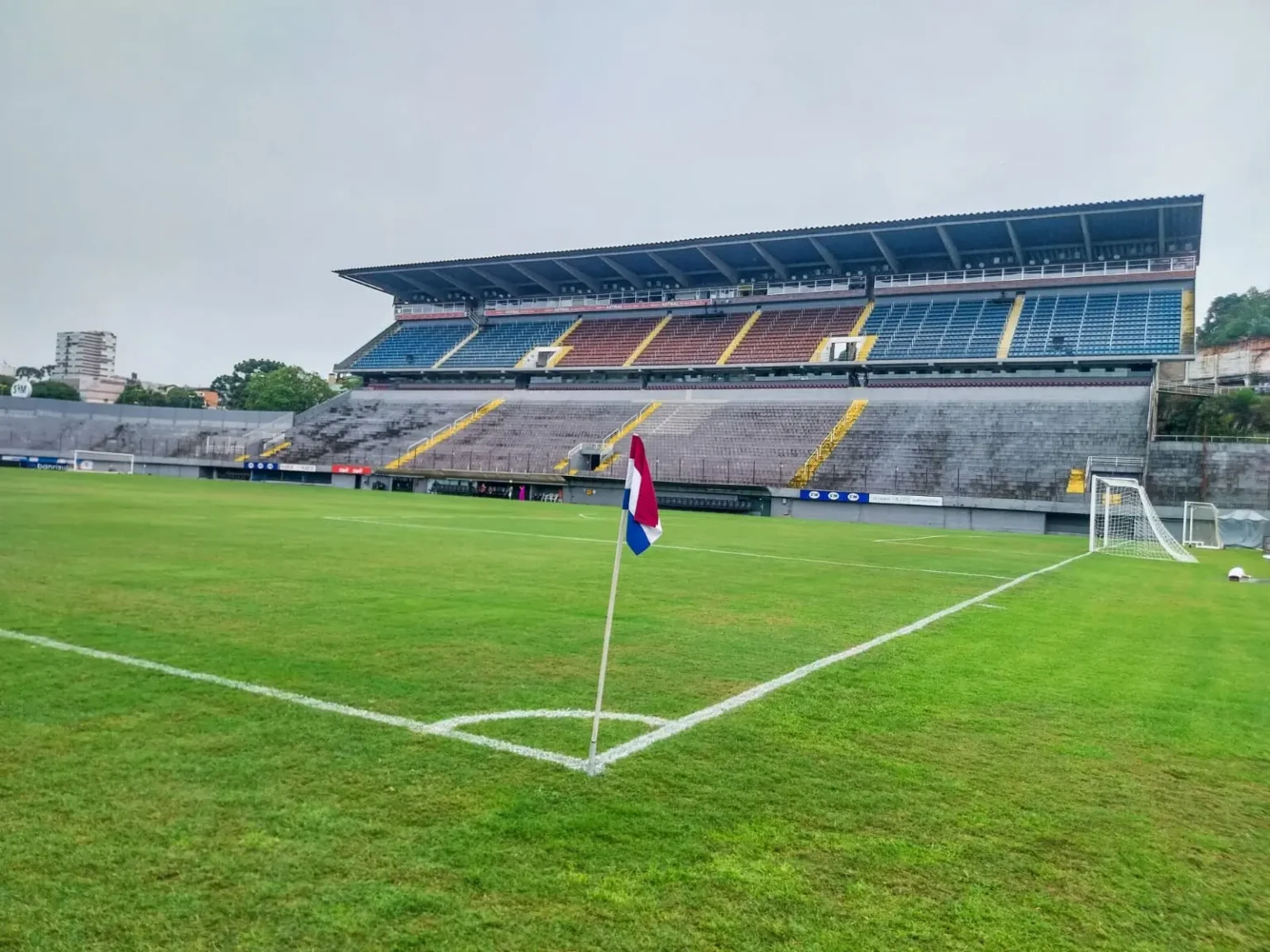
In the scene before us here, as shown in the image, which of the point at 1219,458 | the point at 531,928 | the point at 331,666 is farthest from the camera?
the point at 1219,458

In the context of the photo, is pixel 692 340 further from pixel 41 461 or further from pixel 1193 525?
pixel 41 461

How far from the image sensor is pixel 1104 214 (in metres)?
41.9

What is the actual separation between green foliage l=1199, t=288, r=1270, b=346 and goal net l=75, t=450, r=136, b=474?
3367 inches

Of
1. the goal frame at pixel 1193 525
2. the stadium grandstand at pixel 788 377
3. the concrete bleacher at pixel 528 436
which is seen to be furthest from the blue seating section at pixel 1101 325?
the concrete bleacher at pixel 528 436

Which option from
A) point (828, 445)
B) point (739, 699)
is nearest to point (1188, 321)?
point (828, 445)

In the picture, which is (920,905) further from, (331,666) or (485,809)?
(331,666)

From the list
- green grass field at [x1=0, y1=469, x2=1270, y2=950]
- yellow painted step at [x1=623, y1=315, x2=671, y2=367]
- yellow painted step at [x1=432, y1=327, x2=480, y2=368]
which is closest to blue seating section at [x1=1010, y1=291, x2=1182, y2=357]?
yellow painted step at [x1=623, y1=315, x2=671, y2=367]

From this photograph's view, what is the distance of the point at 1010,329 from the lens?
147ft

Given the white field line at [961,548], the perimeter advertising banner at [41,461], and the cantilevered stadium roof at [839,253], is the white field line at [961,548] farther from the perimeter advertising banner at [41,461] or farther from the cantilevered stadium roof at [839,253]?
the perimeter advertising banner at [41,461]

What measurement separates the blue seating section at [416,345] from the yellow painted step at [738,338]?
21759 millimetres

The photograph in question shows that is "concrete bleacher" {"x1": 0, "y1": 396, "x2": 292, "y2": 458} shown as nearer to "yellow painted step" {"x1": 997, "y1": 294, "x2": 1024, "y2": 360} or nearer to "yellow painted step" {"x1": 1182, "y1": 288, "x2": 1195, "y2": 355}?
"yellow painted step" {"x1": 997, "y1": 294, "x2": 1024, "y2": 360}

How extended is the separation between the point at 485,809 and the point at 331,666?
280cm

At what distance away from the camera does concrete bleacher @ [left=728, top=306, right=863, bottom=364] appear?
49500 millimetres

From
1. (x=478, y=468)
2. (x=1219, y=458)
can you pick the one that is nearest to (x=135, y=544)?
(x=478, y=468)
